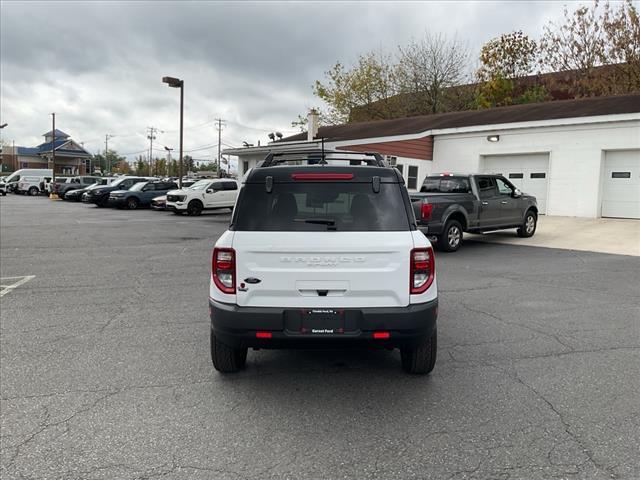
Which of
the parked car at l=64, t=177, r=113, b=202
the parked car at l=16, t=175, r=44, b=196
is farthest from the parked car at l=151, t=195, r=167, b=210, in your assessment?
the parked car at l=16, t=175, r=44, b=196

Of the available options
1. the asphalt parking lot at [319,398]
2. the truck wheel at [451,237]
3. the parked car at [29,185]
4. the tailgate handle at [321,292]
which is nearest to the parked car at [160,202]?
the truck wheel at [451,237]

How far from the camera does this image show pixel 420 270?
360cm

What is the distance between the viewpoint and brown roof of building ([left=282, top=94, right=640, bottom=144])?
58.3ft

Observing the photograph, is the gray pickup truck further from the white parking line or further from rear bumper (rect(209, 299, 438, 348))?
the white parking line

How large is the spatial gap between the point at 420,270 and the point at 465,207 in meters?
8.70

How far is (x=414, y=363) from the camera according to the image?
4109 millimetres

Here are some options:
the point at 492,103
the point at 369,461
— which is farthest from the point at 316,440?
the point at 492,103

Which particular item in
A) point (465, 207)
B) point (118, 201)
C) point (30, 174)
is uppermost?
point (30, 174)

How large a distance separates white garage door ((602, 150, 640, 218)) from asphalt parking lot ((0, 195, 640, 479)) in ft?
37.7

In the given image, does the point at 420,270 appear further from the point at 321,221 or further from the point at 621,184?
the point at 621,184

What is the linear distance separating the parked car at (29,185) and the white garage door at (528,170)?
140 ft

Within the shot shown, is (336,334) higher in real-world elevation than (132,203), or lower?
lower

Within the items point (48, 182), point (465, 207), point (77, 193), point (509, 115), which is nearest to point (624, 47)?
point (509, 115)

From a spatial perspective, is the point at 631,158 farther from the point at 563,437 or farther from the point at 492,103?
the point at 492,103
